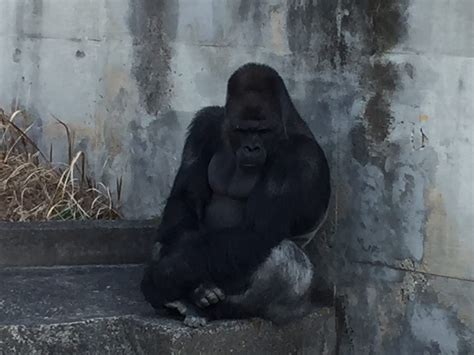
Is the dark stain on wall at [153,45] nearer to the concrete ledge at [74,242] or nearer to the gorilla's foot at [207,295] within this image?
the concrete ledge at [74,242]

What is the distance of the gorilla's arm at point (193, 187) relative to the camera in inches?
183

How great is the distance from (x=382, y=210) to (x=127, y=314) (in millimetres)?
1119

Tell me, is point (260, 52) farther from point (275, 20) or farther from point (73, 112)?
point (73, 112)

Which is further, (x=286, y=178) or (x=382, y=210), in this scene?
(x=382, y=210)

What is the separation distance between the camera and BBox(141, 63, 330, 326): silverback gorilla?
171 inches

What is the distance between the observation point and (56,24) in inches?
247

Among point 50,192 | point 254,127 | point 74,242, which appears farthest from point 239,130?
point 50,192

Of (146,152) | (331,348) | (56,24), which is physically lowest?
(331,348)

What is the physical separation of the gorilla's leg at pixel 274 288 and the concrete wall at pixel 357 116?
50 centimetres

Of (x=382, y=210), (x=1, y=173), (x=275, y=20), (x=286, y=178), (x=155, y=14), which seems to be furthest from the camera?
(x=1, y=173)

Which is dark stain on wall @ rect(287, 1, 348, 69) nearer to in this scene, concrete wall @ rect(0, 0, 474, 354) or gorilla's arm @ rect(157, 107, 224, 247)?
concrete wall @ rect(0, 0, 474, 354)

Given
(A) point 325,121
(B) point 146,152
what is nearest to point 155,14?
(B) point 146,152

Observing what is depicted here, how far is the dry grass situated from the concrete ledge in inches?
14.1

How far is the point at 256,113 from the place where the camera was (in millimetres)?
4410
